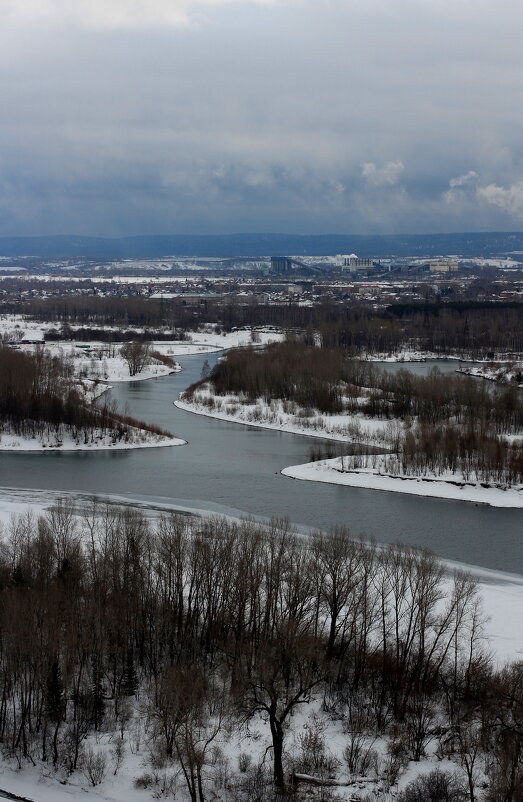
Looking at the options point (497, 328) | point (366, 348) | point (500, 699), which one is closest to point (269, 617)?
point (500, 699)

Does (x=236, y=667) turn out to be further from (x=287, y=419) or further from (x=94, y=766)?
(x=287, y=419)

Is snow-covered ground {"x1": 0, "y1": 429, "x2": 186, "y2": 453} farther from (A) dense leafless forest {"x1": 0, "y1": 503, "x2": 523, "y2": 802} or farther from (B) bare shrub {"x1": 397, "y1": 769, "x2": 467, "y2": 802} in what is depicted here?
(B) bare shrub {"x1": 397, "y1": 769, "x2": 467, "y2": 802}

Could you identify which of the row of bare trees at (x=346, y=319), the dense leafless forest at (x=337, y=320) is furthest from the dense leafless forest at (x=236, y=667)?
the dense leafless forest at (x=337, y=320)

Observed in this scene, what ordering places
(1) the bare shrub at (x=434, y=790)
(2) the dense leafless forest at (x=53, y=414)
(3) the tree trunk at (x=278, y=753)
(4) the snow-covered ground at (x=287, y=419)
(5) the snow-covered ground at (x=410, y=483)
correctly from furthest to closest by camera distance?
(4) the snow-covered ground at (x=287, y=419), (2) the dense leafless forest at (x=53, y=414), (5) the snow-covered ground at (x=410, y=483), (3) the tree trunk at (x=278, y=753), (1) the bare shrub at (x=434, y=790)

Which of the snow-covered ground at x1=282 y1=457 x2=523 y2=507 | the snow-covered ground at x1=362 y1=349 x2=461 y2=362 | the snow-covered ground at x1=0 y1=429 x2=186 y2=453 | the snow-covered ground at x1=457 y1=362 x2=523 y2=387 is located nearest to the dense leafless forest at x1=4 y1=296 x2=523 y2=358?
the snow-covered ground at x1=362 y1=349 x2=461 y2=362

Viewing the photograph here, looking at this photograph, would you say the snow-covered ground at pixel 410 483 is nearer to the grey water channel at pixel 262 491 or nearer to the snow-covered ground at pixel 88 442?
the grey water channel at pixel 262 491

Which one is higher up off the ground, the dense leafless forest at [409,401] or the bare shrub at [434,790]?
the dense leafless forest at [409,401]

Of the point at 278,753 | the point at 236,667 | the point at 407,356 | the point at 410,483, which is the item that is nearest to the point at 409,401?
the point at 410,483
